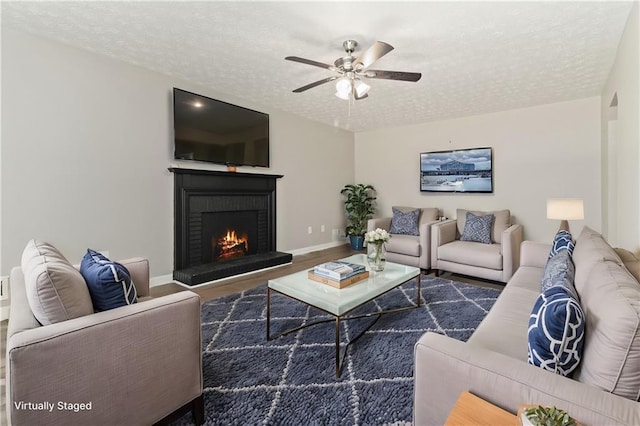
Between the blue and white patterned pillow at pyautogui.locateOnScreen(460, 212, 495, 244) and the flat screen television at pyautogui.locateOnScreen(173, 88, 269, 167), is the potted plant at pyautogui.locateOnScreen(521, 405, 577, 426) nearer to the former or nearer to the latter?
the blue and white patterned pillow at pyautogui.locateOnScreen(460, 212, 495, 244)

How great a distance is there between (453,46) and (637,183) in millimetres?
1710

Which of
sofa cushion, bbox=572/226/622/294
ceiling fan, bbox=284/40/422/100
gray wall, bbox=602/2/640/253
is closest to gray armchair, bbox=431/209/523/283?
gray wall, bbox=602/2/640/253

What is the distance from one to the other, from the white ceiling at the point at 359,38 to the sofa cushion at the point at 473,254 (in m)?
1.94

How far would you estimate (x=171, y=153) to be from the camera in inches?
140

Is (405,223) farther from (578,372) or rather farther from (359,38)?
(578,372)

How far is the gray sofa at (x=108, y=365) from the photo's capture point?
99 centimetres

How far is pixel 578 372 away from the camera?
1.02 meters

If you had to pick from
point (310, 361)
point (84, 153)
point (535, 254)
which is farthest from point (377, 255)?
point (84, 153)

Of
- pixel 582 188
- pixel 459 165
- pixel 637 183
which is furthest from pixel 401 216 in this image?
pixel 637 183

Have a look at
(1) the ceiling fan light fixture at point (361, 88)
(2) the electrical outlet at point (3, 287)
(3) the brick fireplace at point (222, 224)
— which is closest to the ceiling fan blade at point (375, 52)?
(1) the ceiling fan light fixture at point (361, 88)

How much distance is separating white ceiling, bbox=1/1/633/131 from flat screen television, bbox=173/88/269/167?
0.93 ft

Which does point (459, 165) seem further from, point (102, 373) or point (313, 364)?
point (102, 373)

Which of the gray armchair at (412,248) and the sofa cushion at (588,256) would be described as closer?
the sofa cushion at (588,256)

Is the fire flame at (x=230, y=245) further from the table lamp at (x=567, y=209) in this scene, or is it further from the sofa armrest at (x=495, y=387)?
the table lamp at (x=567, y=209)
